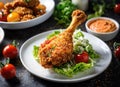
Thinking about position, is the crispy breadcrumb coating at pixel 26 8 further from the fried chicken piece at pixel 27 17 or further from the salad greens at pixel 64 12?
the salad greens at pixel 64 12

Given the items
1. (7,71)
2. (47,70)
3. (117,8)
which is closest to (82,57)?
(47,70)

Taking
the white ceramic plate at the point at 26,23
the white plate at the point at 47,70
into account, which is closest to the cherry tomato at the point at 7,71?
the white plate at the point at 47,70

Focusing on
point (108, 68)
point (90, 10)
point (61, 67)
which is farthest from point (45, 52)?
point (90, 10)

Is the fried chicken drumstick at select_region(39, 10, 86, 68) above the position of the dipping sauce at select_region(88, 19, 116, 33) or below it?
above

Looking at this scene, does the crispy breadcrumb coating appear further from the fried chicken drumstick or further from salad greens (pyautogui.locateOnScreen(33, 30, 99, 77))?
the fried chicken drumstick

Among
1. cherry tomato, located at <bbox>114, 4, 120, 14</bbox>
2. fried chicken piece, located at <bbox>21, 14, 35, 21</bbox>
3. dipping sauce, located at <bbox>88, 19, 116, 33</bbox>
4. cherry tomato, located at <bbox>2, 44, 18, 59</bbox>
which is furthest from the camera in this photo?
cherry tomato, located at <bbox>114, 4, 120, 14</bbox>

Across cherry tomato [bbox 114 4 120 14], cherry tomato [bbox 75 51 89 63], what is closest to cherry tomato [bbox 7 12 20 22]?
cherry tomato [bbox 75 51 89 63]

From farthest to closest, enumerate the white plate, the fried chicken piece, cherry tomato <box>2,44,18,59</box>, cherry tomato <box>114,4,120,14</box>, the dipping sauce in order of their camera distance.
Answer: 1. cherry tomato <box>114,4,120,14</box>
2. the fried chicken piece
3. the dipping sauce
4. cherry tomato <box>2,44,18,59</box>
5. the white plate

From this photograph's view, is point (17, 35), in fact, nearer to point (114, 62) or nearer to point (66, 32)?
point (66, 32)
